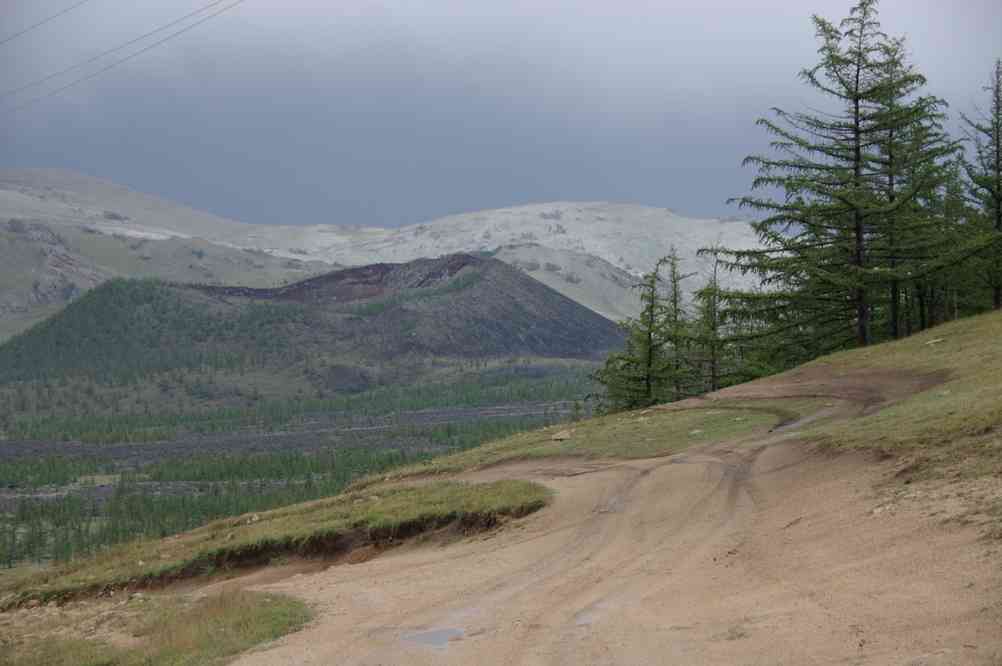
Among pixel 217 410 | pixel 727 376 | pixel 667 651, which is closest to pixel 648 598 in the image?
pixel 667 651

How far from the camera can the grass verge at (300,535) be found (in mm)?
18922

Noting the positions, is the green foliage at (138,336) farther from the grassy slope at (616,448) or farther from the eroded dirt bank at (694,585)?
the eroded dirt bank at (694,585)

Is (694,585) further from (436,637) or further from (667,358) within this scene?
(667,358)

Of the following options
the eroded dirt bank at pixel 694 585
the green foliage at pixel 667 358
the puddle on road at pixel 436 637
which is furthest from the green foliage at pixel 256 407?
the puddle on road at pixel 436 637

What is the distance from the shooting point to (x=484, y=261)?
147375mm

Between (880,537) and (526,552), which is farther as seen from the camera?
(526,552)

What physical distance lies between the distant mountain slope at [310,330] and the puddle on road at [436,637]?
327ft

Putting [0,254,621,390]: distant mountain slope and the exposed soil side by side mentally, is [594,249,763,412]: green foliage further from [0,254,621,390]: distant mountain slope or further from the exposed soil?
[0,254,621,390]: distant mountain slope

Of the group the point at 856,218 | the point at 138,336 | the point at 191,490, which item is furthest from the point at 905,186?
the point at 138,336

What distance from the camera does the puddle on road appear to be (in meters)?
10.5

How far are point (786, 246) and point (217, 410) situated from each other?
74189mm

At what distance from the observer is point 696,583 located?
11398 millimetres

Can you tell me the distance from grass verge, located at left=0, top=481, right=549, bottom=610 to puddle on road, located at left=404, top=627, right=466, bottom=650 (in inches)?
278

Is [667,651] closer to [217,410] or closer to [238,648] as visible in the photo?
[238,648]
